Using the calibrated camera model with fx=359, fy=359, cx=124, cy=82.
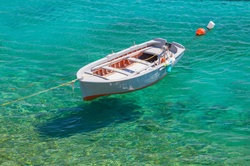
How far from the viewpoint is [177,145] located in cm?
1650

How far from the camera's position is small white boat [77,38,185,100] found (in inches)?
667

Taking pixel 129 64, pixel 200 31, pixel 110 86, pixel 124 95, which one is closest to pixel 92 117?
pixel 110 86

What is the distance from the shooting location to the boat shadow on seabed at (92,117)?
57.8 feet

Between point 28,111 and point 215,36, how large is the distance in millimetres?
15394

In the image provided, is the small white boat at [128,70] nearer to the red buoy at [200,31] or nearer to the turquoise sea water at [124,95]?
the turquoise sea water at [124,95]

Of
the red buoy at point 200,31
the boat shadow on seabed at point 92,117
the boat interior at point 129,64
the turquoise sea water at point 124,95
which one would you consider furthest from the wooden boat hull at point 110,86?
the red buoy at point 200,31

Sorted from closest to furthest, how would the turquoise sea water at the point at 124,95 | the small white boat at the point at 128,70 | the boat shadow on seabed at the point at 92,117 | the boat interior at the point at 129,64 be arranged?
the turquoise sea water at the point at 124,95, the small white boat at the point at 128,70, the boat shadow on seabed at the point at 92,117, the boat interior at the point at 129,64

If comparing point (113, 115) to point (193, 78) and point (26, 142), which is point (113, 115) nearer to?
point (26, 142)

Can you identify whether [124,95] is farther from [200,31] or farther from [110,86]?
[200,31]

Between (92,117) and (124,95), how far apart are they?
2.82 meters

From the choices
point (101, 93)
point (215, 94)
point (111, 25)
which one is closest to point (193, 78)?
point (215, 94)

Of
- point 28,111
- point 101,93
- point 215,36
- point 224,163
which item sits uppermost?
point 215,36

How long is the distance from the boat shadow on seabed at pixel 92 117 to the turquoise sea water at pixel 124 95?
0.05 m

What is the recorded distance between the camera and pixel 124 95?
20719mm
